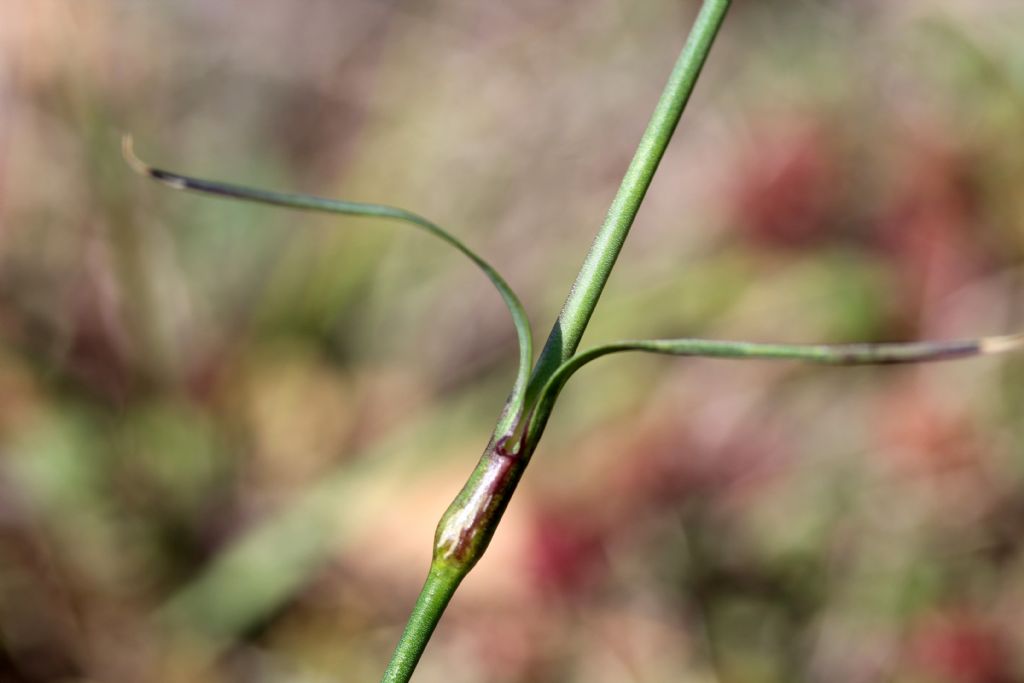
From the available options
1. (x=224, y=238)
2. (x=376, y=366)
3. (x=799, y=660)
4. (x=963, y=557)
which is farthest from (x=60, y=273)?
(x=963, y=557)

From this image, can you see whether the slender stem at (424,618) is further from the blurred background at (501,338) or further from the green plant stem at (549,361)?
the blurred background at (501,338)

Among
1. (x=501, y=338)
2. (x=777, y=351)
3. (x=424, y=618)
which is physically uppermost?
(x=777, y=351)

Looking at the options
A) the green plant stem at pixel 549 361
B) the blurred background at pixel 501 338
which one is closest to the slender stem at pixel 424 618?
the green plant stem at pixel 549 361

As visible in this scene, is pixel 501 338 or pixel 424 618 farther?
pixel 501 338

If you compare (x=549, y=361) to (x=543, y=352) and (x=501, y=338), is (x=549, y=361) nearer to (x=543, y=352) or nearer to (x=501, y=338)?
(x=543, y=352)

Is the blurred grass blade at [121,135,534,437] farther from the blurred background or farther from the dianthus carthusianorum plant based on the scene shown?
the blurred background

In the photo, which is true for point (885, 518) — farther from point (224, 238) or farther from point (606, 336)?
point (224, 238)

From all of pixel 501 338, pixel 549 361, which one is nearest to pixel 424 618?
pixel 549 361
